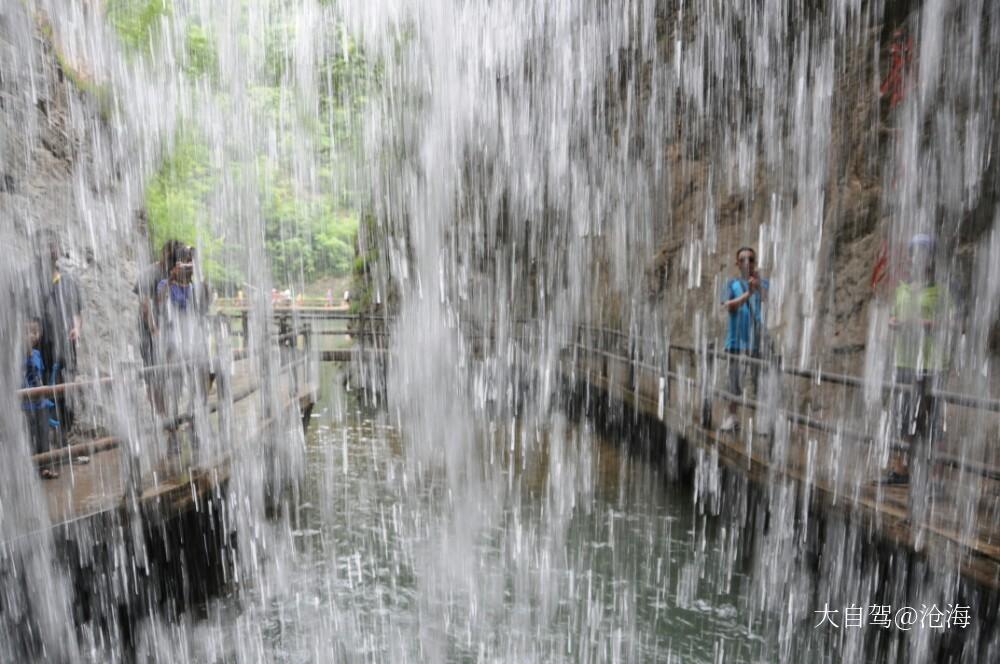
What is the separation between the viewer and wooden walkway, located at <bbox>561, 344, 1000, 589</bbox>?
4.26m

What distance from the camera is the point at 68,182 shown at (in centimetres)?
973

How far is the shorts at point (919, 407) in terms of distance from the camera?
15.5 feet

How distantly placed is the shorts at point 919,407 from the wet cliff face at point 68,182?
27.6ft

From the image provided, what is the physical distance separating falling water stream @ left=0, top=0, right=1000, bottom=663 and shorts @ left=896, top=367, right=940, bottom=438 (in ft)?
0.98

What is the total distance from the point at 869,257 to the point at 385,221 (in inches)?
741

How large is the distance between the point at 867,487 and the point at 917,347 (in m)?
1.15

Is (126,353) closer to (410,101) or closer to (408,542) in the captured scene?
(408,542)

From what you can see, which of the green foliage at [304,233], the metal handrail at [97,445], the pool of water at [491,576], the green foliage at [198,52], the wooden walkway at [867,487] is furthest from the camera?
the green foliage at [304,233]

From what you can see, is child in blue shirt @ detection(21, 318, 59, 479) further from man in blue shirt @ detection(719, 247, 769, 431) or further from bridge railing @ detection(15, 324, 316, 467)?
man in blue shirt @ detection(719, 247, 769, 431)

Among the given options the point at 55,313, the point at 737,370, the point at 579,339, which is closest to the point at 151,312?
the point at 55,313

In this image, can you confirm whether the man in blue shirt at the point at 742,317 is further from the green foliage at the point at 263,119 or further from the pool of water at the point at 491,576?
the green foliage at the point at 263,119

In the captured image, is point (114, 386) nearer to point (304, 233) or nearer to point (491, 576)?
point (491, 576)

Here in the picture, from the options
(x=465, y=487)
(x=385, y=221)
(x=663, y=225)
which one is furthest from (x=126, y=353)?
(x=385, y=221)

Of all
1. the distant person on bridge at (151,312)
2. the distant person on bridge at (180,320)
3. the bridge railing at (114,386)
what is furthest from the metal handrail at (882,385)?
the distant person on bridge at (151,312)
